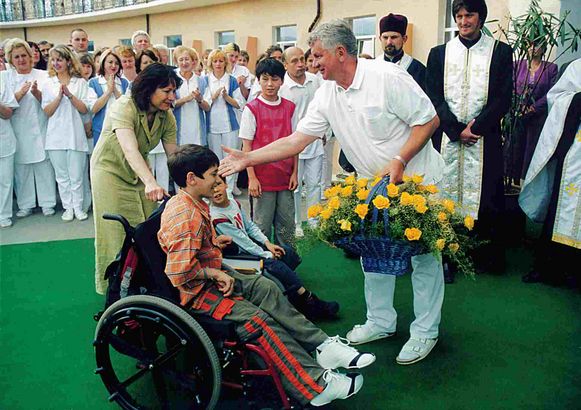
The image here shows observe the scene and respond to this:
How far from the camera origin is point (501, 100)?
4383mm

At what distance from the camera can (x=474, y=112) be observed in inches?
177

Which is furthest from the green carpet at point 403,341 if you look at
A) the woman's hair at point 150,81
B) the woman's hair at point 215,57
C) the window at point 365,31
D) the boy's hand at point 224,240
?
the window at point 365,31

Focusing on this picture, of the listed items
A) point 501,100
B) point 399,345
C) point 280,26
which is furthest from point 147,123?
point 280,26

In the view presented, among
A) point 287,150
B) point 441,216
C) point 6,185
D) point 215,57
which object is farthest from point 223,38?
point 441,216

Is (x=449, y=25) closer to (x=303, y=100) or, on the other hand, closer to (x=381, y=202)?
(x=303, y=100)

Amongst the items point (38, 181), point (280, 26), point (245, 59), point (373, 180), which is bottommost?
point (38, 181)

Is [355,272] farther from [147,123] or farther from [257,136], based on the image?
[147,123]

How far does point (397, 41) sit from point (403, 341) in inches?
101

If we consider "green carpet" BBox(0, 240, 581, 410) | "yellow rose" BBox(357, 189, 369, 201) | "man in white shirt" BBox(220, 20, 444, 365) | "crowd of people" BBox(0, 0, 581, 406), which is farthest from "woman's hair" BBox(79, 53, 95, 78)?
"yellow rose" BBox(357, 189, 369, 201)

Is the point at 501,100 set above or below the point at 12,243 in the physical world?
above

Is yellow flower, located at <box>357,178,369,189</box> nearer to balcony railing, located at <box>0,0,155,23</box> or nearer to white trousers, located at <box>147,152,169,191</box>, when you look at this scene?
white trousers, located at <box>147,152,169,191</box>

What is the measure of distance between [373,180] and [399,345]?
1100 millimetres

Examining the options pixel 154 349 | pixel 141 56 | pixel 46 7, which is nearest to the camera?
pixel 154 349

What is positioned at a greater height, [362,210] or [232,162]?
[232,162]
